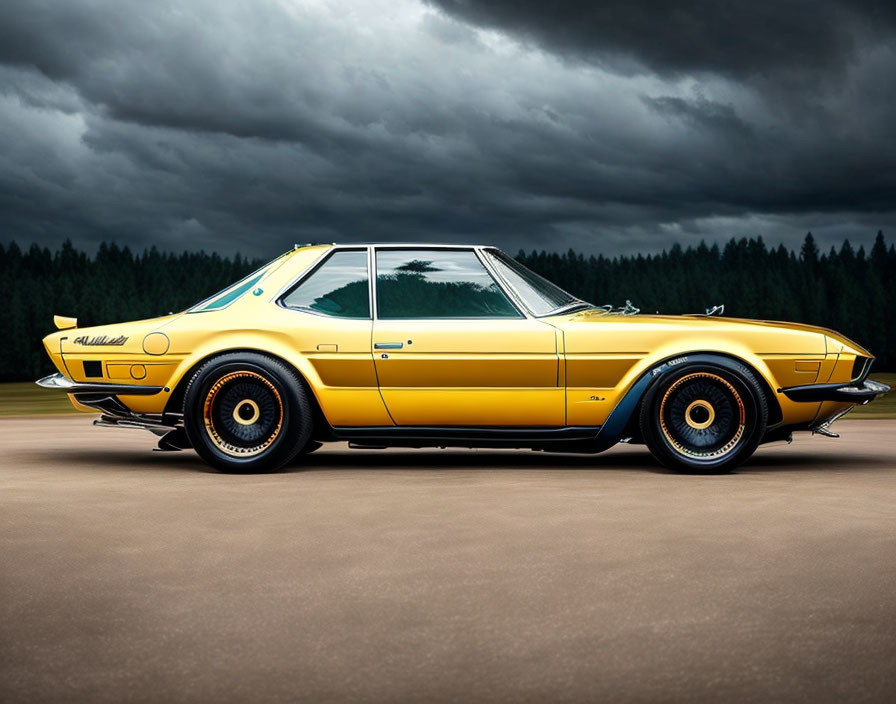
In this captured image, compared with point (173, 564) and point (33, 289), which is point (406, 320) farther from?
point (33, 289)

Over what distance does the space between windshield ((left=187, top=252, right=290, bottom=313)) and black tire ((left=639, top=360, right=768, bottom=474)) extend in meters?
3.01

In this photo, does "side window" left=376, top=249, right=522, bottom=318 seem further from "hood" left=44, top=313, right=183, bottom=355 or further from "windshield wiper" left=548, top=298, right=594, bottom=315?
"hood" left=44, top=313, right=183, bottom=355

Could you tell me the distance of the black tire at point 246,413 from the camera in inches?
308

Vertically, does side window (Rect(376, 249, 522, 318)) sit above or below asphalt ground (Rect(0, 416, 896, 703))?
above

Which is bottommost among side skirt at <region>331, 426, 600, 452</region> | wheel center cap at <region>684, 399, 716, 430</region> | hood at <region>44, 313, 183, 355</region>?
side skirt at <region>331, 426, 600, 452</region>

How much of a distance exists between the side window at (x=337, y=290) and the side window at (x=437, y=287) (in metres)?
0.13

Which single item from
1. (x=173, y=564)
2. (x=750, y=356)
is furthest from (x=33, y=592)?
(x=750, y=356)

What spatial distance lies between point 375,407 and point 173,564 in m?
3.19

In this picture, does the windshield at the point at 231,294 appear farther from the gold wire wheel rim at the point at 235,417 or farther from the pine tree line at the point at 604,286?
the pine tree line at the point at 604,286

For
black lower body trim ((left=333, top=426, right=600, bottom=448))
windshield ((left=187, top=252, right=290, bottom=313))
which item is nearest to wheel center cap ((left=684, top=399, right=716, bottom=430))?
black lower body trim ((left=333, top=426, right=600, bottom=448))

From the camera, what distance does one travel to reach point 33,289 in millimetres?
112938

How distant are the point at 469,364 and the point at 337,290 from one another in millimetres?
1175

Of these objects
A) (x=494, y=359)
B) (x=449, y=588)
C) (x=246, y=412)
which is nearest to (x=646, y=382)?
(x=494, y=359)

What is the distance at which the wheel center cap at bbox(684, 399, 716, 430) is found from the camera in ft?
25.3
